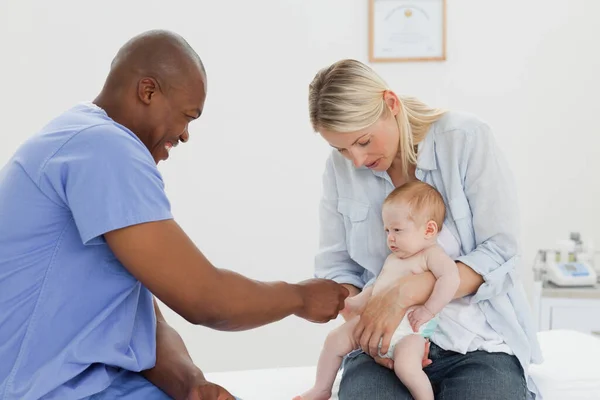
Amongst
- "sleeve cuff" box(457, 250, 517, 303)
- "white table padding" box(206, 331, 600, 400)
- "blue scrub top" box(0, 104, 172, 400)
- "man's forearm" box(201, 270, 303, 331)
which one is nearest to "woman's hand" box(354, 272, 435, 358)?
"sleeve cuff" box(457, 250, 517, 303)

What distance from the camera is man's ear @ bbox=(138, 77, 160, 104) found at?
1473 mm

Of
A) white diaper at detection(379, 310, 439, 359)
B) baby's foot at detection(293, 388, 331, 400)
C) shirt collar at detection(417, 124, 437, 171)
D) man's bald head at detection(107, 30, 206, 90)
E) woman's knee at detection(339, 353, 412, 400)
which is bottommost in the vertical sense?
baby's foot at detection(293, 388, 331, 400)

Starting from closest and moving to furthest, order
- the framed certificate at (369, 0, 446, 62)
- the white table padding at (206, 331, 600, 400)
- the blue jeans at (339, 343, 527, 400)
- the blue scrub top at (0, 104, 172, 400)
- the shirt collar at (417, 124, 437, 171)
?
the blue scrub top at (0, 104, 172, 400), the blue jeans at (339, 343, 527, 400), the shirt collar at (417, 124, 437, 171), the white table padding at (206, 331, 600, 400), the framed certificate at (369, 0, 446, 62)

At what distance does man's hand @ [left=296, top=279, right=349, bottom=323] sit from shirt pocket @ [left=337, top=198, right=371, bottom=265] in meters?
0.12

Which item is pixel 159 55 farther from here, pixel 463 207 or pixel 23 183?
pixel 463 207

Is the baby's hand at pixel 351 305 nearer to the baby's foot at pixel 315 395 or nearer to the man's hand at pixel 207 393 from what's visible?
the baby's foot at pixel 315 395

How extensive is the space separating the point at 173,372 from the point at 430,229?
2.34 feet

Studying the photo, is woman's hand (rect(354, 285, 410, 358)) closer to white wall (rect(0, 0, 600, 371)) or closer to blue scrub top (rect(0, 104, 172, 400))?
blue scrub top (rect(0, 104, 172, 400))

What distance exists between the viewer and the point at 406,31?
3.64 metres

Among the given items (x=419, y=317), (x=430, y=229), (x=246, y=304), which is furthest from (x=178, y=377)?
(x=430, y=229)

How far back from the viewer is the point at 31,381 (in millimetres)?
1354

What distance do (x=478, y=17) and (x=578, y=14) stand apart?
470 millimetres

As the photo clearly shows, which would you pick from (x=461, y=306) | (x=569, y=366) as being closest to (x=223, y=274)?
(x=461, y=306)

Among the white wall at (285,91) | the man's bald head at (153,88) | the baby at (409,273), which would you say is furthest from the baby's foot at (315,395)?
the white wall at (285,91)
